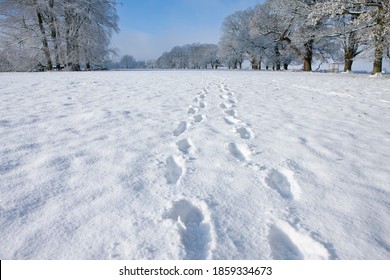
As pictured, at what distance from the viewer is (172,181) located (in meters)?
2.01

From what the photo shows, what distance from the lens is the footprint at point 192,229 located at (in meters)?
1.33

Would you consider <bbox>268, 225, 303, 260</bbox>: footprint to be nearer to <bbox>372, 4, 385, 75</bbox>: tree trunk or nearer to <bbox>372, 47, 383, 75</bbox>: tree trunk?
<bbox>372, 4, 385, 75</bbox>: tree trunk

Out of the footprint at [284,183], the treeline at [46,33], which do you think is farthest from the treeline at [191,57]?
the footprint at [284,183]

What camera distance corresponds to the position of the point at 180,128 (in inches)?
134

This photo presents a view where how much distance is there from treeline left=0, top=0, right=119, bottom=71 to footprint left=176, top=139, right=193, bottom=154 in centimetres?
1837

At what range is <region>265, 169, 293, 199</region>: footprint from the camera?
1894mm

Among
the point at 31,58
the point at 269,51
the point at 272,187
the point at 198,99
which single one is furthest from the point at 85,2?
the point at 269,51

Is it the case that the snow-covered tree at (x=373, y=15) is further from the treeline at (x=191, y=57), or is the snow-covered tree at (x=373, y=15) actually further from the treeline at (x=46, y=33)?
the treeline at (x=191, y=57)

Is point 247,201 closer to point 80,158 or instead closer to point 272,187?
point 272,187

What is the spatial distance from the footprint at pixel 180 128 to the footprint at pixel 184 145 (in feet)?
0.92

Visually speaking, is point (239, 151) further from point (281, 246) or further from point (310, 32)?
point (310, 32)

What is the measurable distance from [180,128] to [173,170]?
1255 millimetres

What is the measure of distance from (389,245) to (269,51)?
113ft

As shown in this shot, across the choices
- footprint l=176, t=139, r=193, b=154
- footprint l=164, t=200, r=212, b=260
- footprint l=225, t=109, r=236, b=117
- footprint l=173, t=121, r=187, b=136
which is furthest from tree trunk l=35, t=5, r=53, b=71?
footprint l=164, t=200, r=212, b=260
